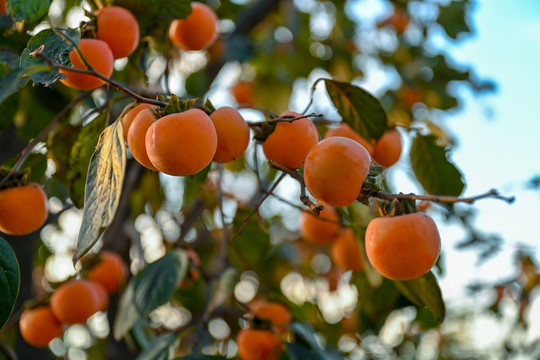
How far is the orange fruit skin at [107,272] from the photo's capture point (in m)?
1.42

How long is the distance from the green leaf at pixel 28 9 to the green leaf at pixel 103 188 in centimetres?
37

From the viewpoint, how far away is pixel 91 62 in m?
0.73

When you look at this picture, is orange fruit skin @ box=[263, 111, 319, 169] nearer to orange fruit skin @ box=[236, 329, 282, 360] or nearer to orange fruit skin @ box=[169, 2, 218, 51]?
orange fruit skin @ box=[169, 2, 218, 51]

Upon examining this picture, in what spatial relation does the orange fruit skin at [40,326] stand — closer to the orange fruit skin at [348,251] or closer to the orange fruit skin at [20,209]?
the orange fruit skin at [20,209]

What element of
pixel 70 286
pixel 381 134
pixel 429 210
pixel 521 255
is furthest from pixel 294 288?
pixel 381 134

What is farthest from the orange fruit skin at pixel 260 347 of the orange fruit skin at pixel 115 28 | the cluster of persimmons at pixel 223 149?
the orange fruit skin at pixel 115 28

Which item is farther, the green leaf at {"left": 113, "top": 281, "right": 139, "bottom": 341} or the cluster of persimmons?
the green leaf at {"left": 113, "top": 281, "right": 139, "bottom": 341}

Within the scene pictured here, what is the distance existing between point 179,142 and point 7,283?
401 mm

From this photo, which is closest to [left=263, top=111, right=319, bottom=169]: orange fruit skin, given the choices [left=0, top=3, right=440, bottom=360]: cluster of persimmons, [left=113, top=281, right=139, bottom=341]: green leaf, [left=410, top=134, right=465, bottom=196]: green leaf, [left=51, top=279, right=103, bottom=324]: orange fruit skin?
[left=0, top=3, right=440, bottom=360]: cluster of persimmons

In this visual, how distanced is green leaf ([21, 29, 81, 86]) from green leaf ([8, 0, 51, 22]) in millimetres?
165

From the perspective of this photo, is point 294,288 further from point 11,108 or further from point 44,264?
point 11,108

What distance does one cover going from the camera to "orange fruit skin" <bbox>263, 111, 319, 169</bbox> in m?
0.71

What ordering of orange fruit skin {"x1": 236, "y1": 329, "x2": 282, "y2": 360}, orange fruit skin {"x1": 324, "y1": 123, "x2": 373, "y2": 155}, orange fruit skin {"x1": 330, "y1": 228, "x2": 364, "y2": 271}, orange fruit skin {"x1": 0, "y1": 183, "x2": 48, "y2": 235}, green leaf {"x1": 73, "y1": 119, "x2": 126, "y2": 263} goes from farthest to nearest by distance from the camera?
orange fruit skin {"x1": 330, "y1": 228, "x2": 364, "y2": 271} → orange fruit skin {"x1": 236, "y1": 329, "x2": 282, "y2": 360} → orange fruit skin {"x1": 324, "y1": 123, "x2": 373, "y2": 155} → orange fruit skin {"x1": 0, "y1": 183, "x2": 48, "y2": 235} → green leaf {"x1": 73, "y1": 119, "x2": 126, "y2": 263}

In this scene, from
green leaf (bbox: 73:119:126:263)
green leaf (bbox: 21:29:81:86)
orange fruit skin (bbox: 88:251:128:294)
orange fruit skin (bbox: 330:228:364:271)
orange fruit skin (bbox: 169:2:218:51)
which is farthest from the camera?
orange fruit skin (bbox: 88:251:128:294)
